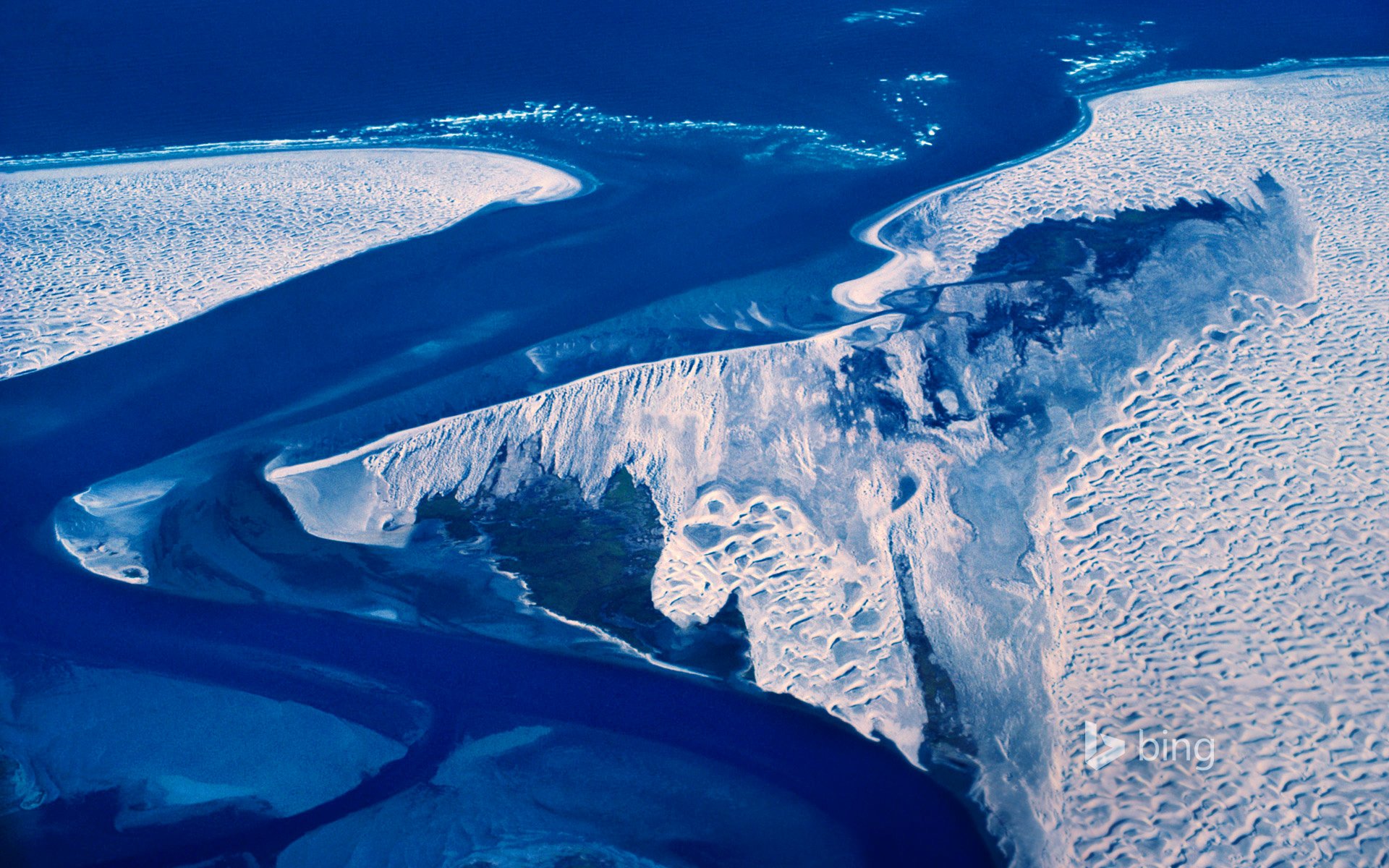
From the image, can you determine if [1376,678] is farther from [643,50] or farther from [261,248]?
[643,50]

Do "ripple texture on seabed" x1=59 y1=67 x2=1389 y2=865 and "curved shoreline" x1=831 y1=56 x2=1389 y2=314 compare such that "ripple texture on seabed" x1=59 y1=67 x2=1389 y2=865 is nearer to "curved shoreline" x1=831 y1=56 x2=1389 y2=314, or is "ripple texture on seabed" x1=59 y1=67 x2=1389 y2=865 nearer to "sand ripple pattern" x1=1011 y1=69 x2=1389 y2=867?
"sand ripple pattern" x1=1011 y1=69 x2=1389 y2=867

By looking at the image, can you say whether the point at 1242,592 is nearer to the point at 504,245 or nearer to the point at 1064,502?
the point at 1064,502

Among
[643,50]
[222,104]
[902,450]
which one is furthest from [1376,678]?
[222,104]
